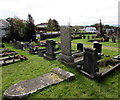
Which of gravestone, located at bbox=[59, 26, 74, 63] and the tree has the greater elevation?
the tree

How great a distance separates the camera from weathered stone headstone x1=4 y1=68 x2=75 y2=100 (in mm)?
4520

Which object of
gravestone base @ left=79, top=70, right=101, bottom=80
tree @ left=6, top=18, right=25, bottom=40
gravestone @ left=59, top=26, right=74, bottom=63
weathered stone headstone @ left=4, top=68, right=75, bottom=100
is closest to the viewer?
weathered stone headstone @ left=4, top=68, right=75, bottom=100

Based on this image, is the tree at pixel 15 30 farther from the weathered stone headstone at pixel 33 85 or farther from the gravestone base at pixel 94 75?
the gravestone base at pixel 94 75

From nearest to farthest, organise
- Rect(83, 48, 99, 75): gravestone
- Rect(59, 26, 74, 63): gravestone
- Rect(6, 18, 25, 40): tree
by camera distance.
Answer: Rect(83, 48, 99, 75): gravestone, Rect(59, 26, 74, 63): gravestone, Rect(6, 18, 25, 40): tree

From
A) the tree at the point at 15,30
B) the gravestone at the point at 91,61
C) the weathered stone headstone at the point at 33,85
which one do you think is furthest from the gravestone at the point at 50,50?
the tree at the point at 15,30

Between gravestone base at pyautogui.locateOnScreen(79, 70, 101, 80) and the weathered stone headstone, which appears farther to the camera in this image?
gravestone base at pyautogui.locateOnScreen(79, 70, 101, 80)

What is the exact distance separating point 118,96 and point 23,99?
3.66 metres

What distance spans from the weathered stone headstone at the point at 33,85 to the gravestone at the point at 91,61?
1.20m

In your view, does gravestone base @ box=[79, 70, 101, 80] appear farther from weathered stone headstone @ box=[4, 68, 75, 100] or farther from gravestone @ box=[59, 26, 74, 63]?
gravestone @ box=[59, 26, 74, 63]

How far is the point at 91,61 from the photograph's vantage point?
605cm

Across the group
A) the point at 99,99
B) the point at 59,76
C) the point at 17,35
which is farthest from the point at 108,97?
the point at 17,35

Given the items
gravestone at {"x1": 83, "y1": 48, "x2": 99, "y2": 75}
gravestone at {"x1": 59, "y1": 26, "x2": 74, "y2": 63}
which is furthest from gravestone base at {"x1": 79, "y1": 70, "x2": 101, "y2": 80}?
gravestone at {"x1": 59, "y1": 26, "x2": 74, "y2": 63}

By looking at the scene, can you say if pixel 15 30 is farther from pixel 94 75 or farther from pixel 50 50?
pixel 94 75

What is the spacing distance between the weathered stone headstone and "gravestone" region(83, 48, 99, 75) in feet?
3.92
